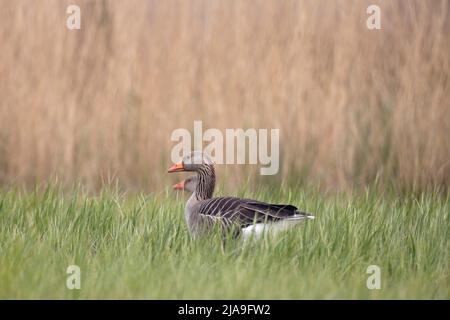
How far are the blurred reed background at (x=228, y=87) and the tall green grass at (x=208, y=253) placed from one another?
1.05 meters

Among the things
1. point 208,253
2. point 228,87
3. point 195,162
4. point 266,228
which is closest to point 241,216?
point 266,228

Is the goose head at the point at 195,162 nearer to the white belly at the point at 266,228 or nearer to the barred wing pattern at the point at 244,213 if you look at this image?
the barred wing pattern at the point at 244,213

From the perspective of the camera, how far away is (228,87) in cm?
826

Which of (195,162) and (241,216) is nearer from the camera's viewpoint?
(241,216)

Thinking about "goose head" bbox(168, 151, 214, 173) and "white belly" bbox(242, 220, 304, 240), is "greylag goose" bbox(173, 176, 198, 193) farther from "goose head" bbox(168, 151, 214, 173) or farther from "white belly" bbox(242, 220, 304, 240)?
"white belly" bbox(242, 220, 304, 240)

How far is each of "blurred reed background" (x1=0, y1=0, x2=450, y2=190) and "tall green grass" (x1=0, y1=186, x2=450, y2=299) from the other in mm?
1052

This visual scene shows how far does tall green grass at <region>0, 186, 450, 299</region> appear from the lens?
4762 mm

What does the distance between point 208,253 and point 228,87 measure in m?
3.21

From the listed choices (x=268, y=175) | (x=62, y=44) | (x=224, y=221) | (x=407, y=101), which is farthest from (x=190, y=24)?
(x=224, y=221)

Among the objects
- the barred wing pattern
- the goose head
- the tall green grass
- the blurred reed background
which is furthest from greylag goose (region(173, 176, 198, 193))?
the blurred reed background

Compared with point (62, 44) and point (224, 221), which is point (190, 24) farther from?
point (224, 221)

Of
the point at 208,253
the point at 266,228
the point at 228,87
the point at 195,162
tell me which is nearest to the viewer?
the point at 208,253

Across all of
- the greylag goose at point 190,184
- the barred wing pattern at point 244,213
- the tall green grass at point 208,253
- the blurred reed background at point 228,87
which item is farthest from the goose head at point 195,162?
the blurred reed background at point 228,87

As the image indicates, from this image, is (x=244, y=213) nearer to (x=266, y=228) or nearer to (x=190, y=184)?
(x=266, y=228)
